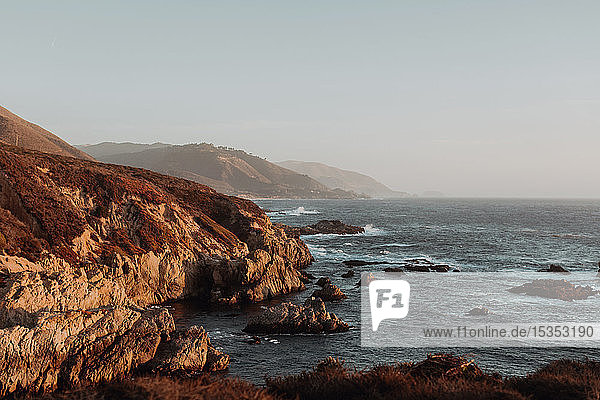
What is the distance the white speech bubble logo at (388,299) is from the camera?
130 feet

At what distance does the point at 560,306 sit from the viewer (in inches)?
1687

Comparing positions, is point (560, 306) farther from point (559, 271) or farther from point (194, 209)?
point (194, 209)

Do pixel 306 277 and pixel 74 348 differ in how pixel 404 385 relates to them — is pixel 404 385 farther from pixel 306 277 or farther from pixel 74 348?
pixel 306 277

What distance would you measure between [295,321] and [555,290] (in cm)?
3189

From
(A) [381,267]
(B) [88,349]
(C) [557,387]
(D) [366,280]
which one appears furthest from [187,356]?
(A) [381,267]

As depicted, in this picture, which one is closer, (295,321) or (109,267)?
(295,321)

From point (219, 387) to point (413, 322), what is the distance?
87.4 feet

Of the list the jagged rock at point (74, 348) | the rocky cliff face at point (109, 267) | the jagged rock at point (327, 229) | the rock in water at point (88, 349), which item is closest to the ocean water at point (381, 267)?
the rocky cliff face at point (109, 267)

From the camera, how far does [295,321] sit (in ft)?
112

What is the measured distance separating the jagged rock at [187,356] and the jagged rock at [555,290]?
3770 cm

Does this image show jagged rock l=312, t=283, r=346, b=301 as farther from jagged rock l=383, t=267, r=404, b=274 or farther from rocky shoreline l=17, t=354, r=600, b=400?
→ rocky shoreline l=17, t=354, r=600, b=400

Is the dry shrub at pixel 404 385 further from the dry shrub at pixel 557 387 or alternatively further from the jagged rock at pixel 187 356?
the jagged rock at pixel 187 356

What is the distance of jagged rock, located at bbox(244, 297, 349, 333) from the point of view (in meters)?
33.9

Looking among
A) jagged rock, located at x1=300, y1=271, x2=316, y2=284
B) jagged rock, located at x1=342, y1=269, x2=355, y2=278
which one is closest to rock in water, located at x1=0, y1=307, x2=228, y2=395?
jagged rock, located at x1=300, y1=271, x2=316, y2=284
